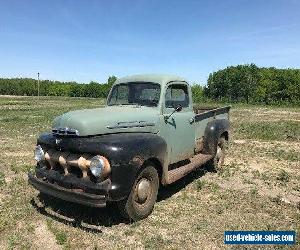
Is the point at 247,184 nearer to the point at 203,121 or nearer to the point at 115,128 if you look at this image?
the point at 203,121

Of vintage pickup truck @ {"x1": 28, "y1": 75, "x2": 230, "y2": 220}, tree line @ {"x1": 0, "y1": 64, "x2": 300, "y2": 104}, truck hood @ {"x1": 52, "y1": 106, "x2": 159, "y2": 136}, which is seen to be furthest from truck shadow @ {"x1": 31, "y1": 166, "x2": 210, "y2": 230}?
tree line @ {"x1": 0, "y1": 64, "x2": 300, "y2": 104}

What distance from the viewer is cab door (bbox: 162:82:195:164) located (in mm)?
7191

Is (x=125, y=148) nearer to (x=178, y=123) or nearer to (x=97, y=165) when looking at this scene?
(x=97, y=165)

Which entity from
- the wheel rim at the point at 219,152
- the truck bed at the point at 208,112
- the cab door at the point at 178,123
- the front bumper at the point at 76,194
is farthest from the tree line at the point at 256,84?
the front bumper at the point at 76,194

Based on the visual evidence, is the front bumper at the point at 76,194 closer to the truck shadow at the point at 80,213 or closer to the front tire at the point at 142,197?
the front tire at the point at 142,197

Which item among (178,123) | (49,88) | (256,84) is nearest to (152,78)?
(178,123)

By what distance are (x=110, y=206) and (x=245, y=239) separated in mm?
2433

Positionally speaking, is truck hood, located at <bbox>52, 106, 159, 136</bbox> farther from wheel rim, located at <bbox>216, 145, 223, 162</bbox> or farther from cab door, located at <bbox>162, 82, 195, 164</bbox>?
wheel rim, located at <bbox>216, 145, 223, 162</bbox>

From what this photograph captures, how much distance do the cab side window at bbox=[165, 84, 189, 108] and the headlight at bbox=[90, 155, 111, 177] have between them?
2.29 m

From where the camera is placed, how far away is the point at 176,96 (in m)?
7.83

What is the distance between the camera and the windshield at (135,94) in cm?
734

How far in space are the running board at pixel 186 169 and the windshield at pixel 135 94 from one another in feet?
4.61

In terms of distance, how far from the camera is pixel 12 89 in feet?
419

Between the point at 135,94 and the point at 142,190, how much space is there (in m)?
2.32
